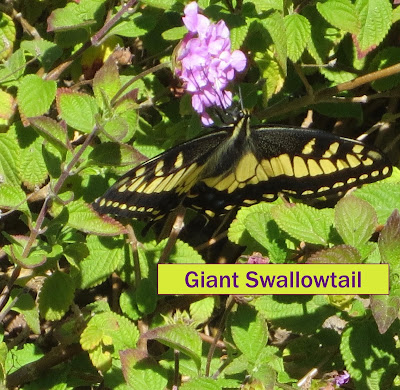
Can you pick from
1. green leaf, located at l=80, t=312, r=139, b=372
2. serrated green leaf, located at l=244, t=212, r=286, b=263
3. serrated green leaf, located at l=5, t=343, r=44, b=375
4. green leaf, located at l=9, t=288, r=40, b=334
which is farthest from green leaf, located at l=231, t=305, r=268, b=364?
serrated green leaf, located at l=5, t=343, r=44, b=375

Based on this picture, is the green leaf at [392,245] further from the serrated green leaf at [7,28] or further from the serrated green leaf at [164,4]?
the serrated green leaf at [7,28]

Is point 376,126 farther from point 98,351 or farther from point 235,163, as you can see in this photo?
point 98,351

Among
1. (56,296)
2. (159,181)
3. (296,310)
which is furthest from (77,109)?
(296,310)

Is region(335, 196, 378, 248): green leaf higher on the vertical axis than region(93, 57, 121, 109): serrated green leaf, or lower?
lower

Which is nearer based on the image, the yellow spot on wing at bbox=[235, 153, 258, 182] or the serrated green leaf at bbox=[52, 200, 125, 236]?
the serrated green leaf at bbox=[52, 200, 125, 236]

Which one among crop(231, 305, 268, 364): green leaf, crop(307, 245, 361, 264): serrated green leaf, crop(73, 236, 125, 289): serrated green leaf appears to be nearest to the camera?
crop(307, 245, 361, 264): serrated green leaf

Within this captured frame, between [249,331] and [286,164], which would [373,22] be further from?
[249,331]

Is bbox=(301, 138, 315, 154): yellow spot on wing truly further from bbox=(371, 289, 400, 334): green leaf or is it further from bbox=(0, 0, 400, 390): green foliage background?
bbox=(371, 289, 400, 334): green leaf
